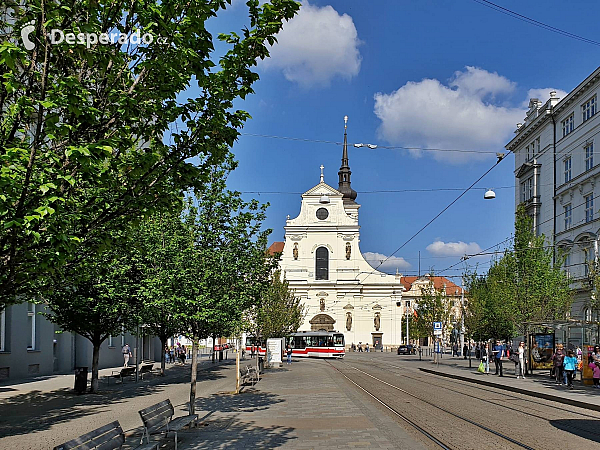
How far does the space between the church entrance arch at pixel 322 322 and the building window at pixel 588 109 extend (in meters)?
48.2

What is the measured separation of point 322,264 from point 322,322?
318 inches

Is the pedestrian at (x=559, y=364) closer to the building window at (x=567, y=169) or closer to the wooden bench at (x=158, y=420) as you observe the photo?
the wooden bench at (x=158, y=420)

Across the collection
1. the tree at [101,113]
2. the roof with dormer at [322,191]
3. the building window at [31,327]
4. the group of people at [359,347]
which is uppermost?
the roof with dormer at [322,191]

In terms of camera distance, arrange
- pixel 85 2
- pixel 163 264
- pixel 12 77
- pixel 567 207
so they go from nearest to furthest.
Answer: pixel 12 77 < pixel 85 2 < pixel 163 264 < pixel 567 207

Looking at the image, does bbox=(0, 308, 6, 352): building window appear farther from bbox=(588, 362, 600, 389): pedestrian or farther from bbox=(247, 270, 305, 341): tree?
bbox=(588, 362, 600, 389): pedestrian

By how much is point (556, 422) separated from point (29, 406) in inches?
589

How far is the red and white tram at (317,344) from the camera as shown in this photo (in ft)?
216

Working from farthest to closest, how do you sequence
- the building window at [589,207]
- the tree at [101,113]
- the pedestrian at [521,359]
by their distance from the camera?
the building window at [589,207] < the pedestrian at [521,359] < the tree at [101,113]

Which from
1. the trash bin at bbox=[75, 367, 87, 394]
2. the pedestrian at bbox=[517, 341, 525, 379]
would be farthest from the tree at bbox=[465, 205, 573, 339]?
the trash bin at bbox=[75, 367, 87, 394]

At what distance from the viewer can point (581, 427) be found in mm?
14156

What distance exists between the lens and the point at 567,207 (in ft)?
159

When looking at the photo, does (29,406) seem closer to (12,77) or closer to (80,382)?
(80,382)

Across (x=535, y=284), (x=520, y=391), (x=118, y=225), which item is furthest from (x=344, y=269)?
(x=118, y=225)

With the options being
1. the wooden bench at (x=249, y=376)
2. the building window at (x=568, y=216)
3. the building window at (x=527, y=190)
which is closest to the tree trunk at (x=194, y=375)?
the wooden bench at (x=249, y=376)
